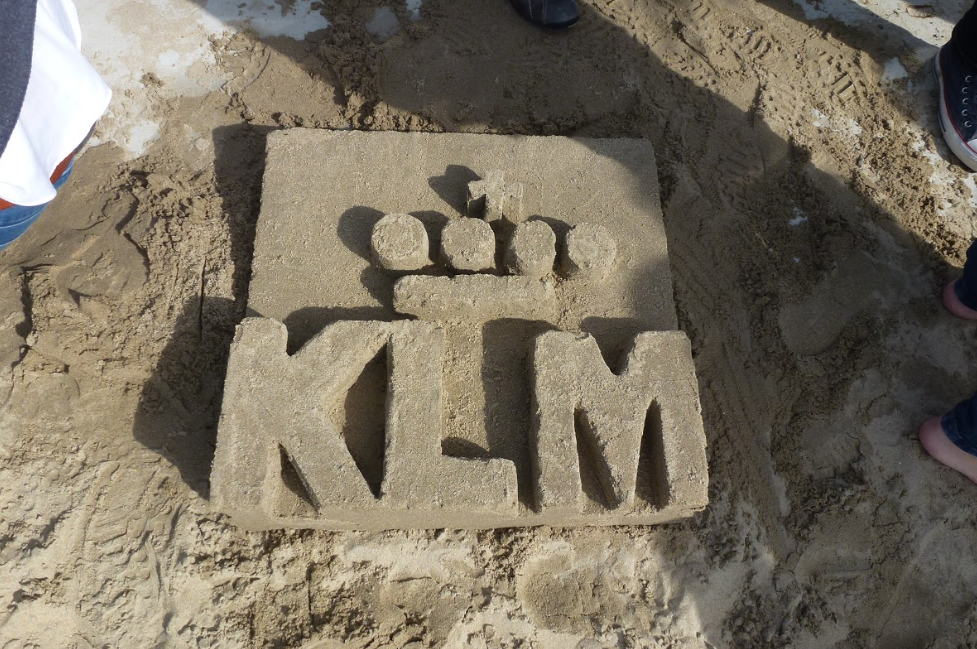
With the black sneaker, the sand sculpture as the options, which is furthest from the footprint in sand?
the black sneaker

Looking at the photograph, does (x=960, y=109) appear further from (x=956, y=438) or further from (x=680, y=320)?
(x=680, y=320)

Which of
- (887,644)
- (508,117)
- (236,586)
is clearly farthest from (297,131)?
(887,644)

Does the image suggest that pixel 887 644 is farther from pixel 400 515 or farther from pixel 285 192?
pixel 285 192

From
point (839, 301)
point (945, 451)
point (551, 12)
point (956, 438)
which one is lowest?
point (945, 451)

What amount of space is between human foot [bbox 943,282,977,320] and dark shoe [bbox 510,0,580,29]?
2509mm

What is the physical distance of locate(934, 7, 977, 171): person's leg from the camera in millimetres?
3637

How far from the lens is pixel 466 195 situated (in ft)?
9.98

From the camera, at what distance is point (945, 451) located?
112 inches

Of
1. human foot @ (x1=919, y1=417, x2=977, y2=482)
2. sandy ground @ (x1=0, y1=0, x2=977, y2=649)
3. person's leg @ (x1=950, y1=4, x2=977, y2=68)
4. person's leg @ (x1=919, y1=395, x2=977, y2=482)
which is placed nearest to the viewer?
sandy ground @ (x1=0, y1=0, x2=977, y2=649)

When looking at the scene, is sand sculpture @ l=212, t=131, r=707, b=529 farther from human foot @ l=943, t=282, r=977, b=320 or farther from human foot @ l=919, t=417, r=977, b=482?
human foot @ l=943, t=282, r=977, b=320

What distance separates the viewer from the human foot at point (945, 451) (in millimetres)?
2816

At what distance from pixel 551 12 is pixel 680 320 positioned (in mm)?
2058

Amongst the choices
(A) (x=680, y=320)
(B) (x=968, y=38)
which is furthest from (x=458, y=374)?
(B) (x=968, y=38)

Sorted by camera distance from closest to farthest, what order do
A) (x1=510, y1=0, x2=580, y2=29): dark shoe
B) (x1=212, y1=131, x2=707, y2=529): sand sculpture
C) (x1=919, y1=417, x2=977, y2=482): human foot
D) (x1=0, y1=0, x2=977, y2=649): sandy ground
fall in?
(x1=212, y1=131, x2=707, y2=529): sand sculpture
(x1=0, y1=0, x2=977, y2=649): sandy ground
(x1=919, y1=417, x2=977, y2=482): human foot
(x1=510, y1=0, x2=580, y2=29): dark shoe
